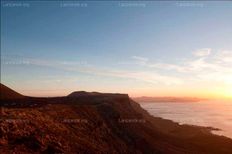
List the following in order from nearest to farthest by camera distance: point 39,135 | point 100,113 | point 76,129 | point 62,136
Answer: point 39,135, point 62,136, point 76,129, point 100,113

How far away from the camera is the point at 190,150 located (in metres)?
60.1

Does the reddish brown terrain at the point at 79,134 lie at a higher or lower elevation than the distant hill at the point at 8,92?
lower

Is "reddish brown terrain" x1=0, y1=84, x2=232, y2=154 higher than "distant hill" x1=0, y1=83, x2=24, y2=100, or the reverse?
"distant hill" x1=0, y1=83, x2=24, y2=100

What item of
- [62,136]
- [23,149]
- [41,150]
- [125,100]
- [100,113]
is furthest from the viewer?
[125,100]

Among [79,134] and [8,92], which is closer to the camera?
[79,134]

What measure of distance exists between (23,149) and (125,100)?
6387 cm

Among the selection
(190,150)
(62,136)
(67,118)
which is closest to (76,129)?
(67,118)

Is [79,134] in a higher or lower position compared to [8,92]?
lower

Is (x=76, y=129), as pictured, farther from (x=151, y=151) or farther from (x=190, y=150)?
(x=190, y=150)

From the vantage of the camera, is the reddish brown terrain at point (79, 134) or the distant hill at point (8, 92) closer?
the reddish brown terrain at point (79, 134)

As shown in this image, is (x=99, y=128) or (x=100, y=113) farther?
(x=100, y=113)

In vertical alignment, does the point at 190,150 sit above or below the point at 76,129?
below

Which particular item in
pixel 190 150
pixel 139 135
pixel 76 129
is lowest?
pixel 190 150

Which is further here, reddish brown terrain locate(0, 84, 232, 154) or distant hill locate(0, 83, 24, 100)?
distant hill locate(0, 83, 24, 100)
